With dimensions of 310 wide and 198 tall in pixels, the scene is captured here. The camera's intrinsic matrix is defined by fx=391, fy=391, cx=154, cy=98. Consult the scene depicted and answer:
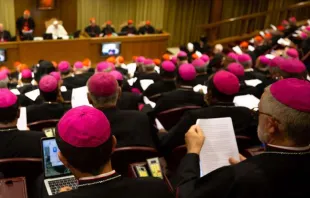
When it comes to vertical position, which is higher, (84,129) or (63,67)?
(84,129)

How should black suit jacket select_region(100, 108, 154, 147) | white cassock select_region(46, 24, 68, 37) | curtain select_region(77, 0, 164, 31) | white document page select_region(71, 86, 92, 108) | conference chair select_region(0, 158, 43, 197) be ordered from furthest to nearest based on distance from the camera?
curtain select_region(77, 0, 164, 31)
white cassock select_region(46, 24, 68, 37)
white document page select_region(71, 86, 92, 108)
black suit jacket select_region(100, 108, 154, 147)
conference chair select_region(0, 158, 43, 197)

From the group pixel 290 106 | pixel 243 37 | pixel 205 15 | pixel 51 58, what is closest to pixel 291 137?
pixel 290 106

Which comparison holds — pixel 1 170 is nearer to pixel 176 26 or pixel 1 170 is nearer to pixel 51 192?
pixel 51 192

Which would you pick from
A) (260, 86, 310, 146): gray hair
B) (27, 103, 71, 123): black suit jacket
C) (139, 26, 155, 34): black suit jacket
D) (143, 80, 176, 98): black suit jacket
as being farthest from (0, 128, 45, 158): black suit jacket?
(139, 26, 155, 34): black suit jacket

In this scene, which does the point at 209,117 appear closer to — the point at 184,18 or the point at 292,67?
the point at 292,67

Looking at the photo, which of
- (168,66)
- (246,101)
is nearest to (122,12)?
Answer: (168,66)

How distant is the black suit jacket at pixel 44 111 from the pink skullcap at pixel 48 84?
154mm

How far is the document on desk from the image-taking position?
93.6 inches

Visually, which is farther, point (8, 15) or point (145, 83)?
point (8, 15)

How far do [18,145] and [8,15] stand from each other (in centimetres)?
824

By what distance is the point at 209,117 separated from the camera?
3211 mm

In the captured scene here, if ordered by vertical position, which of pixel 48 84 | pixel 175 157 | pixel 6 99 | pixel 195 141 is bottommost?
pixel 175 157

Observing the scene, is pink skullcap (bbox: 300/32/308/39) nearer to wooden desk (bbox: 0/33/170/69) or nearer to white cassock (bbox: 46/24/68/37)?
wooden desk (bbox: 0/33/170/69)

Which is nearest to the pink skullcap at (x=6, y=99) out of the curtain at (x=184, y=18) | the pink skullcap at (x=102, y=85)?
the pink skullcap at (x=102, y=85)
